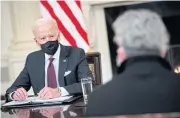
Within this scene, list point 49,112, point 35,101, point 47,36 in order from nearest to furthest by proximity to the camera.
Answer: point 49,112
point 35,101
point 47,36

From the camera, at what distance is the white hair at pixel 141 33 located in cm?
154

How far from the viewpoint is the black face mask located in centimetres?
295

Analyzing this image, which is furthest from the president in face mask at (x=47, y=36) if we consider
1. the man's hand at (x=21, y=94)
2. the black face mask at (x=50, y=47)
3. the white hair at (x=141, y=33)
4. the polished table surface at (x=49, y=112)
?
the white hair at (x=141, y=33)

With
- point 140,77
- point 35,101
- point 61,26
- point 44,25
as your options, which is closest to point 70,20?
point 61,26

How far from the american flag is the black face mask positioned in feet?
4.18

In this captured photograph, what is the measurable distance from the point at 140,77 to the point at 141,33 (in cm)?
16

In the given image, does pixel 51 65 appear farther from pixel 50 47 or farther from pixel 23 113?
pixel 23 113

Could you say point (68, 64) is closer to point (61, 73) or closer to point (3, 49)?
point (61, 73)

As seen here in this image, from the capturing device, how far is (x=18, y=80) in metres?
3.04

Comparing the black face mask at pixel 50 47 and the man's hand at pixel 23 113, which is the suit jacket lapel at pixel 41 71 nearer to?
the black face mask at pixel 50 47

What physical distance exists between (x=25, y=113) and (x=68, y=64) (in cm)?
77

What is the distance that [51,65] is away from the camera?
2.99 metres

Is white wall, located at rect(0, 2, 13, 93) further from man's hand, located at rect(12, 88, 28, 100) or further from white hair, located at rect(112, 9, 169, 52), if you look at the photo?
white hair, located at rect(112, 9, 169, 52)

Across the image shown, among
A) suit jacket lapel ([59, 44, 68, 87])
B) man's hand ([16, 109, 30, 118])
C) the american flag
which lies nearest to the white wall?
the american flag
